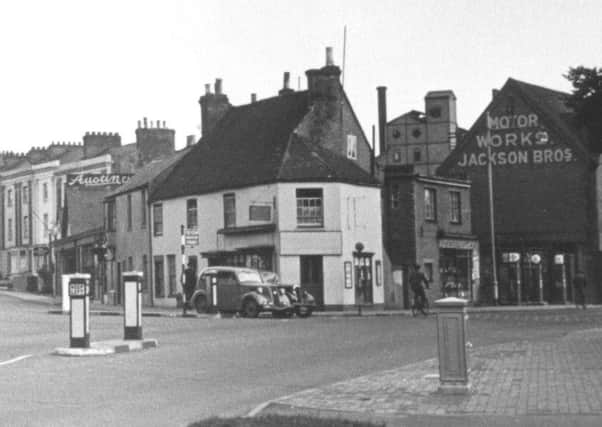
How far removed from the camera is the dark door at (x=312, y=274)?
50656mm

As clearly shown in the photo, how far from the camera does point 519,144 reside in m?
66.1

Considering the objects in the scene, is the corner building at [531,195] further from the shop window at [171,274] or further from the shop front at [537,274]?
the shop window at [171,274]

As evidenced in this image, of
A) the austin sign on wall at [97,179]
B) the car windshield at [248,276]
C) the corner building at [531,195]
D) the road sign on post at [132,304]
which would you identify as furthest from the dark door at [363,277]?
the road sign on post at [132,304]

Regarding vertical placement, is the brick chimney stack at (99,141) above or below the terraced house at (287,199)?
above

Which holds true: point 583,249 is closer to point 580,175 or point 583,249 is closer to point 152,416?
point 580,175

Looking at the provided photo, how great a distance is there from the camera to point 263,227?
5116 cm

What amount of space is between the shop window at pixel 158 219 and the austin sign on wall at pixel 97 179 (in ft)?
39.5

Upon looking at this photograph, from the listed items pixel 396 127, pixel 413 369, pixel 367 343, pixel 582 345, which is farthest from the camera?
pixel 396 127

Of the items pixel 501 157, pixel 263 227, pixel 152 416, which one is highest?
pixel 501 157

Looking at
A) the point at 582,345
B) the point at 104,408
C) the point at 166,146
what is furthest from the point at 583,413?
the point at 166,146

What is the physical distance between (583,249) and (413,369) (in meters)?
49.6

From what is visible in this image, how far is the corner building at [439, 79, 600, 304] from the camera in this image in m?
63.3

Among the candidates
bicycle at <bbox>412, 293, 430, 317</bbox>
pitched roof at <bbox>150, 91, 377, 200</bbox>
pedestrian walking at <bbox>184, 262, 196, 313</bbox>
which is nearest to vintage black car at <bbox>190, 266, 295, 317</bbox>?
pedestrian walking at <bbox>184, 262, 196, 313</bbox>

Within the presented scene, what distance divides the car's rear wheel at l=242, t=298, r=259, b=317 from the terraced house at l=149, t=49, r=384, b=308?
32.3ft
